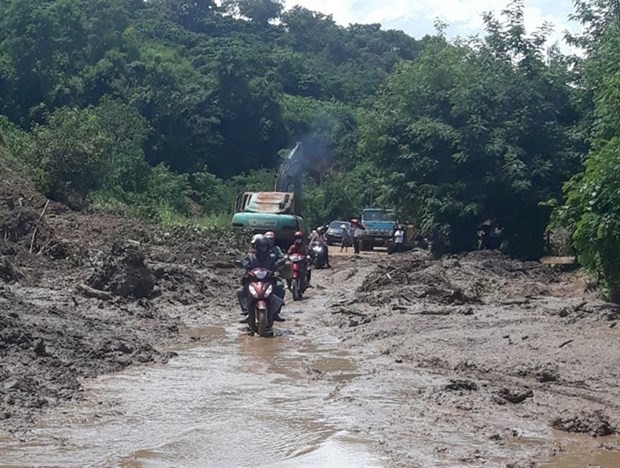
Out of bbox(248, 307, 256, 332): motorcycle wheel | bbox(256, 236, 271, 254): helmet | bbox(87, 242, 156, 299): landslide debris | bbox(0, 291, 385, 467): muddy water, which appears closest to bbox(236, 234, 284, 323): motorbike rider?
bbox(256, 236, 271, 254): helmet

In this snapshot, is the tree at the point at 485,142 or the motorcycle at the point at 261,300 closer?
the motorcycle at the point at 261,300

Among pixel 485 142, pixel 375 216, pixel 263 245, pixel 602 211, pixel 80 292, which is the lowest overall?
pixel 80 292

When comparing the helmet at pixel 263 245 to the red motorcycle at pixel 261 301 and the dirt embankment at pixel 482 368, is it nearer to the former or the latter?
the red motorcycle at pixel 261 301

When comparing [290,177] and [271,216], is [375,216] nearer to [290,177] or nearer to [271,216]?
[290,177]

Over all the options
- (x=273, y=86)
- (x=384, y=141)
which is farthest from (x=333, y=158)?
(x=384, y=141)

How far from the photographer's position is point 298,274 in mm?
19031

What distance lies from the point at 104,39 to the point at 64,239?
43.0 meters

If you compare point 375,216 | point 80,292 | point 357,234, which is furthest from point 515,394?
point 375,216

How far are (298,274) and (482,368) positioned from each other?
919 centimetres

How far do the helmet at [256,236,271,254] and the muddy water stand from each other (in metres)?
2.88

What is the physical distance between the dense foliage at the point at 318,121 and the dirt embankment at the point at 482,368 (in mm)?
2269

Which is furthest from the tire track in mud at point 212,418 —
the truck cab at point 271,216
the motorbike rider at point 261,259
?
the truck cab at point 271,216

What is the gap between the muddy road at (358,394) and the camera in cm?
673

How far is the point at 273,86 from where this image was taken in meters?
64.9
